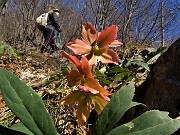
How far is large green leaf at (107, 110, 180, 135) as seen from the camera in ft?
2.02

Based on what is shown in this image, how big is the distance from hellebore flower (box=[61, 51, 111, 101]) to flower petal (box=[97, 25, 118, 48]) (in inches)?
4.1

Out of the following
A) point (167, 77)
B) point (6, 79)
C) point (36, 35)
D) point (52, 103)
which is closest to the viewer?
point (6, 79)

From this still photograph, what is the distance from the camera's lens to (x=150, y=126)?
2.05ft

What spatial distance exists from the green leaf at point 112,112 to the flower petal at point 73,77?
0.25ft

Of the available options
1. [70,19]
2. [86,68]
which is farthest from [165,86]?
[70,19]

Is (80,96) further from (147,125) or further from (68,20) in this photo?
(68,20)

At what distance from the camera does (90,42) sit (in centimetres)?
74

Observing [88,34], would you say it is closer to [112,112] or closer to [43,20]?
[112,112]

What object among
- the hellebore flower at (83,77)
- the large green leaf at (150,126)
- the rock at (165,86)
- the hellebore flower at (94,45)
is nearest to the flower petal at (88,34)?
the hellebore flower at (94,45)

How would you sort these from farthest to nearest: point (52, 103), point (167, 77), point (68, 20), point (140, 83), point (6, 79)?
point (68, 20), point (140, 83), point (52, 103), point (167, 77), point (6, 79)

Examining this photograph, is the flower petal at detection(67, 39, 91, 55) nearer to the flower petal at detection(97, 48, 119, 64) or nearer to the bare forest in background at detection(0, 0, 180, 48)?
the flower petal at detection(97, 48, 119, 64)

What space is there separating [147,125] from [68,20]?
13.1 m

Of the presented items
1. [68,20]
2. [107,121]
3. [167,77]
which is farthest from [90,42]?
[68,20]

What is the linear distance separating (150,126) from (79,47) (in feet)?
0.74
